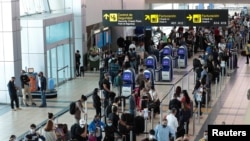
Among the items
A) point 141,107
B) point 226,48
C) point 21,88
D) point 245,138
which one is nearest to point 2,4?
point 21,88

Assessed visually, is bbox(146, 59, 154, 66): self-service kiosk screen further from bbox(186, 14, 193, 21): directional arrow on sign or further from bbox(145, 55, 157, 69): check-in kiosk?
bbox(186, 14, 193, 21): directional arrow on sign

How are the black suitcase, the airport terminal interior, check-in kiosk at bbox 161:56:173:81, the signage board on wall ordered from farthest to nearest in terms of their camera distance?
check-in kiosk at bbox 161:56:173:81 → the signage board on wall → the airport terminal interior → the black suitcase

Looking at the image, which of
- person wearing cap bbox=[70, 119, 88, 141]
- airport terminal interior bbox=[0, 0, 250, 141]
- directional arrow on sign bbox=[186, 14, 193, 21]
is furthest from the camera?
directional arrow on sign bbox=[186, 14, 193, 21]

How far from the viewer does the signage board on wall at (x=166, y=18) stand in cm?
2506

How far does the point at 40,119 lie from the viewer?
18.4 m

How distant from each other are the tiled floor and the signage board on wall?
2.70m

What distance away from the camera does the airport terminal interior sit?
57.0 feet

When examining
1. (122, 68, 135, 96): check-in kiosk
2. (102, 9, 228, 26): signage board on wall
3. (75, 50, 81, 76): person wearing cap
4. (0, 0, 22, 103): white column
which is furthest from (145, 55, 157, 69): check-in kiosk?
(0, 0, 22, 103): white column

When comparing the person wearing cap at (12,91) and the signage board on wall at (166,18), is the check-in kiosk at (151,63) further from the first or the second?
the person wearing cap at (12,91)

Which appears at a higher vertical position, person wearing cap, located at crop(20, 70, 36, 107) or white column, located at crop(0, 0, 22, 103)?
white column, located at crop(0, 0, 22, 103)

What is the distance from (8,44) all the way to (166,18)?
26.1 ft

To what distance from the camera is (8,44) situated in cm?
2117

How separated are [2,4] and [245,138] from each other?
16.4 m

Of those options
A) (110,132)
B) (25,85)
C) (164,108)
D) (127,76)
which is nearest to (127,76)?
(127,76)
